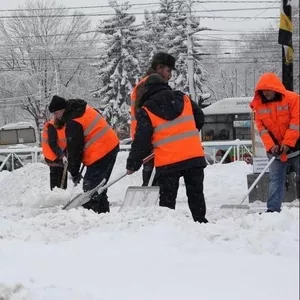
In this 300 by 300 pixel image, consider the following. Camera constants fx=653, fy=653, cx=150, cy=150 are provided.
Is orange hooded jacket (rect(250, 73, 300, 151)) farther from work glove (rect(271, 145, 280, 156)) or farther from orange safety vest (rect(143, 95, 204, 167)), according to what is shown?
orange safety vest (rect(143, 95, 204, 167))

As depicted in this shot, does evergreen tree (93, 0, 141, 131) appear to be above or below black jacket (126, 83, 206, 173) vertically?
below

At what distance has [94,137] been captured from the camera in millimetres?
6875

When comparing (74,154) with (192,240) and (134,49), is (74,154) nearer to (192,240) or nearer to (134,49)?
(192,240)

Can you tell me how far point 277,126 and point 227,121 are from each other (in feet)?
56.0

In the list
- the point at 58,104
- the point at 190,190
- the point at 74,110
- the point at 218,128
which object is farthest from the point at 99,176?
the point at 218,128

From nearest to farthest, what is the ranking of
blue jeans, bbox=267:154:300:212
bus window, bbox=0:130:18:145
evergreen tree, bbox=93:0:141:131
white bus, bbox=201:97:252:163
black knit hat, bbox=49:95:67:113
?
1. blue jeans, bbox=267:154:300:212
2. black knit hat, bbox=49:95:67:113
3. white bus, bbox=201:97:252:163
4. bus window, bbox=0:130:18:145
5. evergreen tree, bbox=93:0:141:131

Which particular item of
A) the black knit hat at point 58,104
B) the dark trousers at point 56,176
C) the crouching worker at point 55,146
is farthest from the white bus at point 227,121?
the black knit hat at point 58,104

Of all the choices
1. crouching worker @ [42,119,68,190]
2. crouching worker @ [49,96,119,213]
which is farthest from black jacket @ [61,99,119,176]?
crouching worker @ [42,119,68,190]

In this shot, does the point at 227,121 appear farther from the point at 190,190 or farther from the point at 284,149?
the point at 190,190

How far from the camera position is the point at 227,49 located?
48.8 m

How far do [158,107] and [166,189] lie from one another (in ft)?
2.49

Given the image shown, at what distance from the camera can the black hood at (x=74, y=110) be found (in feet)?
22.1

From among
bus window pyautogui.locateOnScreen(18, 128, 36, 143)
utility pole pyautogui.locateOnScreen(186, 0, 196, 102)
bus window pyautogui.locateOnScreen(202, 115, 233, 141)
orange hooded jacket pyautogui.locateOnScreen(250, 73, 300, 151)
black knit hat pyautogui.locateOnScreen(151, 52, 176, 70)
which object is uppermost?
black knit hat pyautogui.locateOnScreen(151, 52, 176, 70)

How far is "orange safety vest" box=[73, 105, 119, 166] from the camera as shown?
679cm
